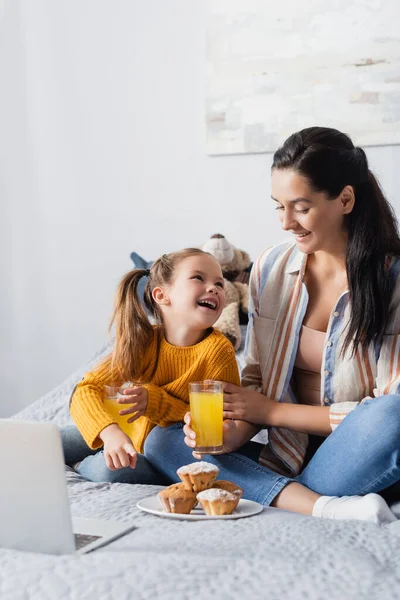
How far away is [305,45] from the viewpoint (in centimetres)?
305

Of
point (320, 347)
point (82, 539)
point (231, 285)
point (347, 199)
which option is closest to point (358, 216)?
point (347, 199)

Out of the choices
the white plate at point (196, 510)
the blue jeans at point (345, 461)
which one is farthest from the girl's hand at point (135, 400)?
the white plate at point (196, 510)

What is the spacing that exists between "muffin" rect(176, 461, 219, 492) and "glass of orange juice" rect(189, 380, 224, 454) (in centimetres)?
15

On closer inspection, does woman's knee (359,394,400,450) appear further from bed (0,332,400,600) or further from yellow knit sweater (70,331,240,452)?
yellow knit sweater (70,331,240,452)

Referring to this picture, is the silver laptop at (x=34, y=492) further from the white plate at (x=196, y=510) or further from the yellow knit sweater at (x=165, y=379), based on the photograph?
the yellow knit sweater at (x=165, y=379)

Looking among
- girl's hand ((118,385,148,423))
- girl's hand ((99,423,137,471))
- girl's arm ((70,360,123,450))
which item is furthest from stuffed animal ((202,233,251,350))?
girl's hand ((99,423,137,471))

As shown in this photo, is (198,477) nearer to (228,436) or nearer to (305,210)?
(228,436)

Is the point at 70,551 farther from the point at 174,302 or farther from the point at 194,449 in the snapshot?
the point at 174,302

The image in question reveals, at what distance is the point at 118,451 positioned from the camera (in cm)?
152

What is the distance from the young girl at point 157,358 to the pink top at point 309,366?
16 centimetres

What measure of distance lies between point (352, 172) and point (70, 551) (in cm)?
101

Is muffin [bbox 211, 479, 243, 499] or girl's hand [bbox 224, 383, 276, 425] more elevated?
girl's hand [bbox 224, 383, 276, 425]

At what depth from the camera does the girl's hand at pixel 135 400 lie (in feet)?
5.30

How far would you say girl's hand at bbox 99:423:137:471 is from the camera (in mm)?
1520
